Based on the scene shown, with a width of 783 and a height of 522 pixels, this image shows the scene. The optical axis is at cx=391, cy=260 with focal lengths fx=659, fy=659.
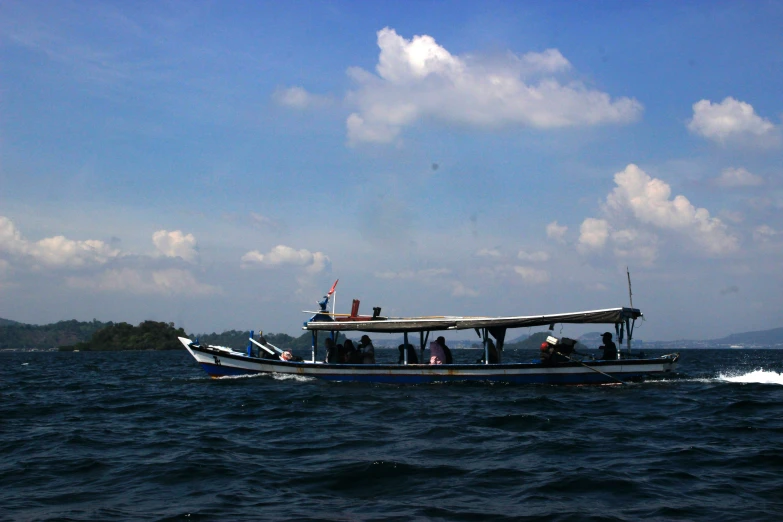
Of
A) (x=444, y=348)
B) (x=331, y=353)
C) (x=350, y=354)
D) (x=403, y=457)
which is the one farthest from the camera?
(x=331, y=353)

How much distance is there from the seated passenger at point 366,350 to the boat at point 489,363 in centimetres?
68

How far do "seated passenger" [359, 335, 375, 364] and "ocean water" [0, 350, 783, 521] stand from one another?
205 inches

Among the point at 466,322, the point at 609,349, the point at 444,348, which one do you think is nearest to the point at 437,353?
the point at 444,348

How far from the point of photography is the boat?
2584 cm

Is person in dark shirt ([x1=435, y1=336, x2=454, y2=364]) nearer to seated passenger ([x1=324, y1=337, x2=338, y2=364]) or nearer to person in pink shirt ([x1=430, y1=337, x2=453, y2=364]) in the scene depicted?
person in pink shirt ([x1=430, y1=337, x2=453, y2=364])

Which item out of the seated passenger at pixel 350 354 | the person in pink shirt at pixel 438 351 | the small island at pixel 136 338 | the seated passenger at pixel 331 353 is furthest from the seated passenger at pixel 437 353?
the small island at pixel 136 338

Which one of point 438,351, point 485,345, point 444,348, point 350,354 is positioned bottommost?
point 350,354

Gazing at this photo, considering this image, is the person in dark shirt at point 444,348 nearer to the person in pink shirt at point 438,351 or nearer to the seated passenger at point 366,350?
the person in pink shirt at point 438,351

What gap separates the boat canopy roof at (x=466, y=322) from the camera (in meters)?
25.8

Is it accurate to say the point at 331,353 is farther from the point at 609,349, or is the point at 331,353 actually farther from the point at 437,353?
the point at 609,349

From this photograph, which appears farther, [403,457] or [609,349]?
[609,349]

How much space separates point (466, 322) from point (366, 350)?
17.3 ft

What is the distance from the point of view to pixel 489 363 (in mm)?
27156

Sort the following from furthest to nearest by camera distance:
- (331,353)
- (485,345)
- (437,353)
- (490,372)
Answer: (331,353)
(437,353)
(485,345)
(490,372)
